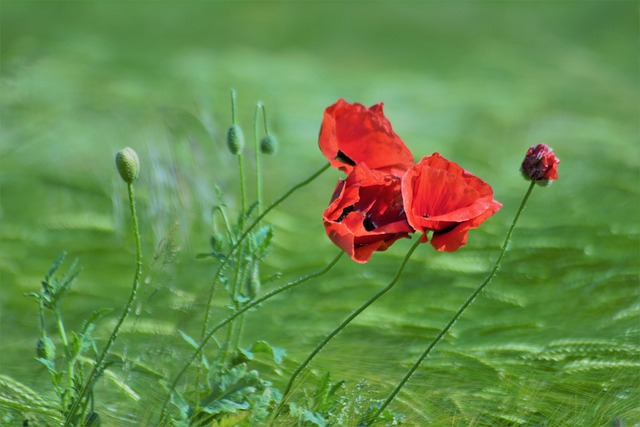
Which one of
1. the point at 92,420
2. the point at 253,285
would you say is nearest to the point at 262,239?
the point at 253,285

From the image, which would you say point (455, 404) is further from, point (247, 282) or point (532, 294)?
point (532, 294)

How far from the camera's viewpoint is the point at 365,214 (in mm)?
938

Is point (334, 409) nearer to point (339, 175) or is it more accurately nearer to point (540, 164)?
point (540, 164)

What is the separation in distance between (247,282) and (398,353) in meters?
0.40

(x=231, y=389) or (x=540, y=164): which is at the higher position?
(x=540, y=164)

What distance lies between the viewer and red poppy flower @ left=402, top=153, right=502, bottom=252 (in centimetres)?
90

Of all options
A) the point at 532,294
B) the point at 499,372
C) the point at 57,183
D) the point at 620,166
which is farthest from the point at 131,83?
the point at 499,372

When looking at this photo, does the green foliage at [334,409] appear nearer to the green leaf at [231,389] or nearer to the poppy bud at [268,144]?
the green leaf at [231,389]

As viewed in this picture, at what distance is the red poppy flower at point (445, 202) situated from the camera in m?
0.90

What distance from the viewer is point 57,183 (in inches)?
88.5

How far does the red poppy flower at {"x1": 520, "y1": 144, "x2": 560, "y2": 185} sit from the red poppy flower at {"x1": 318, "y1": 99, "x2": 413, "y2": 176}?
0.39 ft

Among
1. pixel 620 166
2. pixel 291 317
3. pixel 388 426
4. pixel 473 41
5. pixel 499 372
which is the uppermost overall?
pixel 473 41

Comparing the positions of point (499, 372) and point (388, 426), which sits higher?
point (499, 372)

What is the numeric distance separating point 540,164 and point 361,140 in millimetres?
180
